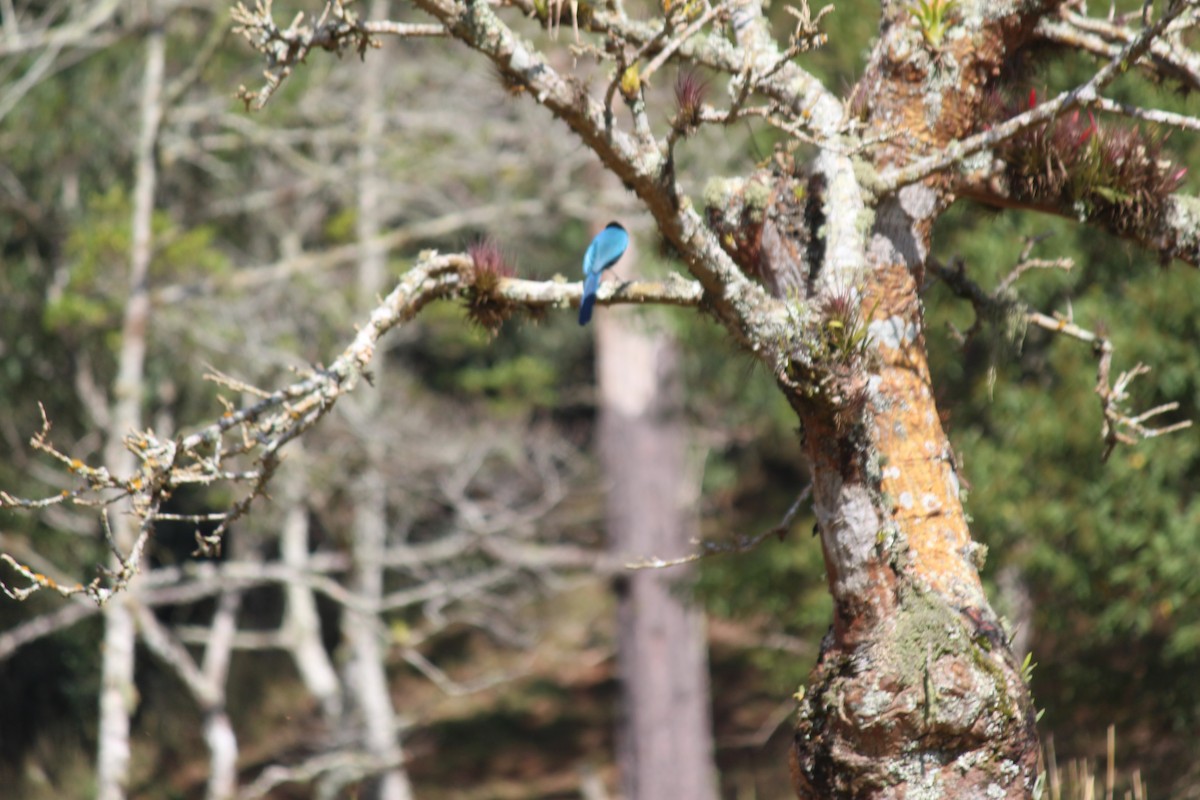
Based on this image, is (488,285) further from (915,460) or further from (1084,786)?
(1084,786)

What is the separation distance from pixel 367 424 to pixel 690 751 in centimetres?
402

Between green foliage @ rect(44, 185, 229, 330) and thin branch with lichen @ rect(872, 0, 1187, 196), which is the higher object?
green foliage @ rect(44, 185, 229, 330)

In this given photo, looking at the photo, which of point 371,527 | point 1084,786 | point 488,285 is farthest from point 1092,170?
point 371,527

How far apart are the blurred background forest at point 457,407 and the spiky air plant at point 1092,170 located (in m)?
0.51

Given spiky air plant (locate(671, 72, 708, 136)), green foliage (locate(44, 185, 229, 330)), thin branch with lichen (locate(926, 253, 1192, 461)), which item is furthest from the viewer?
A: green foliage (locate(44, 185, 229, 330))

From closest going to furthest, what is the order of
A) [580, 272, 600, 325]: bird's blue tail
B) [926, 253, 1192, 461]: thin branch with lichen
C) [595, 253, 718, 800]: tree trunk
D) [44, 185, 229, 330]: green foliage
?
[580, 272, 600, 325]: bird's blue tail < [926, 253, 1192, 461]: thin branch with lichen < [44, 185, 229, 330]: green foliage < [595, 253, 718, 800]: tree trunk

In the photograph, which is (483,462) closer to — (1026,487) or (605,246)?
(1026,487)

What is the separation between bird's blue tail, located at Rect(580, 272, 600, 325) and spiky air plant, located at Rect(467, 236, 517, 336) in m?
0.19

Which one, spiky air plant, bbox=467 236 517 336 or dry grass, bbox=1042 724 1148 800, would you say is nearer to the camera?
spiky air plant, bbox=467 236 517 336

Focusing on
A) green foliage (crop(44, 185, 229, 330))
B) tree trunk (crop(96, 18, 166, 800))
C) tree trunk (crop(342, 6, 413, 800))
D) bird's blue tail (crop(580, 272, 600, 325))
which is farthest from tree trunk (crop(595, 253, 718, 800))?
bird's blue tail (crop(580, 272, 600, 325))

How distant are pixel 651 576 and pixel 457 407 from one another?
336 cm

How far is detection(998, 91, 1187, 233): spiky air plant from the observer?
10.2 feet

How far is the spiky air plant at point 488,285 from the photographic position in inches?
120

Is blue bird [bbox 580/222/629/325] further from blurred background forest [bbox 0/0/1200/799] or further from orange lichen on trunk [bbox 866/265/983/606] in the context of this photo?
orange lichen on trunk [bbox 866/265/983/606]
